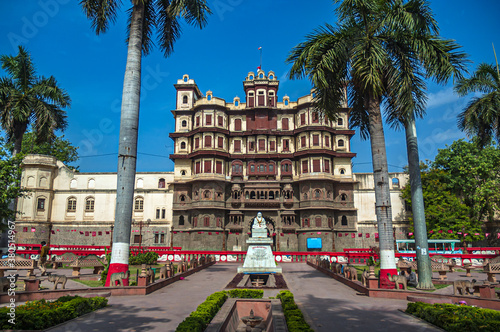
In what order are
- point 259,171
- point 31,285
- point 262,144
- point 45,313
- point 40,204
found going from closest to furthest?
point 45,313 → point 31,285 → point 259,171 → point 40,204 → point 262,144

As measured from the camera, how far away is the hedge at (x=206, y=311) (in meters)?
6.94

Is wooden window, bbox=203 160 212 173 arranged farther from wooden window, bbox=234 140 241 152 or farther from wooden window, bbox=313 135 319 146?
wooden window, bbox=313 135 319 146

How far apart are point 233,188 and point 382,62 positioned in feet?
104

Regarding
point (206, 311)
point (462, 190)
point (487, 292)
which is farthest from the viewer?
point (462, 190)

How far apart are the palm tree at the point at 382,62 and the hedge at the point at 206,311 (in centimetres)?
535

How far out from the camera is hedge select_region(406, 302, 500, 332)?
7.02 meters

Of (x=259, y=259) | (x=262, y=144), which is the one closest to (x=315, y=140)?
(x=262, y=144)

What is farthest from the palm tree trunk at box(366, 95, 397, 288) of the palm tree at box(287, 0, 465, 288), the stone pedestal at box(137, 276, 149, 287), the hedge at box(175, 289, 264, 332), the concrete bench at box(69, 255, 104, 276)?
the concrete bench at box(69, 255, 104, 276)

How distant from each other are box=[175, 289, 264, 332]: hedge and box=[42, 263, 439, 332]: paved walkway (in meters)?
0.62

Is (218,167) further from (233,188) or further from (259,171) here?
(259,171)

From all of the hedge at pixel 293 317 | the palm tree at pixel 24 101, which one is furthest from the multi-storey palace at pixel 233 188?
the hedge at pixel 293 317

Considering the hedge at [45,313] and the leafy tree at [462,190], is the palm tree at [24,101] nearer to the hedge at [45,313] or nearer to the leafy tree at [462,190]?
the hedge at [45,313]

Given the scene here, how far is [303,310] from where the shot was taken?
10094mm

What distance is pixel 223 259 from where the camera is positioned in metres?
32.5
